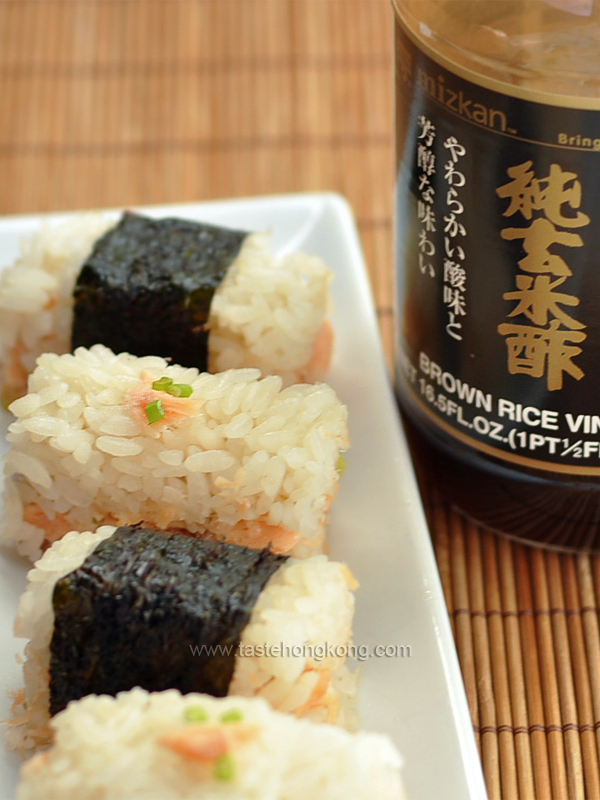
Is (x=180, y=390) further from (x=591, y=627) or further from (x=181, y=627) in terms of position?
(x=591, y=627)

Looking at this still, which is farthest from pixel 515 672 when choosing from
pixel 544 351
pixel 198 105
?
pixel 198 105

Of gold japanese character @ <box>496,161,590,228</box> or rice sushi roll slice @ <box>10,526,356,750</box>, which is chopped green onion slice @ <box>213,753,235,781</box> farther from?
gold japanese character @ <box>496,161,590,228</box>

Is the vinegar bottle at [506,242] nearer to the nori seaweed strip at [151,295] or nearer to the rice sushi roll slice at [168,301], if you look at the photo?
the rice sushi roll slice at [168,301]

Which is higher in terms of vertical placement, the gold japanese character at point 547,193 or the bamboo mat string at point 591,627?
the gold japanese character at point 547,193

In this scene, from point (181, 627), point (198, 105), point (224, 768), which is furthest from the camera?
point (198, 105)

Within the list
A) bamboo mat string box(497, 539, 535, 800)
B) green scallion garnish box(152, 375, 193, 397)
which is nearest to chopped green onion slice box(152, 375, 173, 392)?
green scallion garnish box(152, 375, 193, 397)

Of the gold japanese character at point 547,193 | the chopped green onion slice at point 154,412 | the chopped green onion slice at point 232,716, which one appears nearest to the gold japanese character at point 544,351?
the gold japanese character at point 547,193
